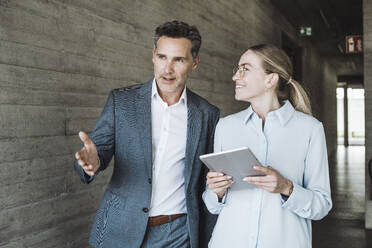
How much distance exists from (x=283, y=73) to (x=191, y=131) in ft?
1.56

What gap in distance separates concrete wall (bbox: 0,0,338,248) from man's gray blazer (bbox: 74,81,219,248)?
75 cm

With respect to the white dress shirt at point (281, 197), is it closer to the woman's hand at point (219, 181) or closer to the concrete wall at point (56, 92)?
the woman's hand at point (219, 181)

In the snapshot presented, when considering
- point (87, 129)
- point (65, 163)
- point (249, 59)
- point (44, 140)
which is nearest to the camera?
point (249, 59)

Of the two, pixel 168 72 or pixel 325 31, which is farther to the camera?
pixel 325 31

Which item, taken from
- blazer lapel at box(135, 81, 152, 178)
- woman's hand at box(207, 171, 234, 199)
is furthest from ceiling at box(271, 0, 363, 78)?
woman's hand at box(207, 171, 234, 199)

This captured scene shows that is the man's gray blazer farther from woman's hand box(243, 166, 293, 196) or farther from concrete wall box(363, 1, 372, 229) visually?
concrete wall box(363, 1, 372, 229)

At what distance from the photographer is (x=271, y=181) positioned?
4.93 ft

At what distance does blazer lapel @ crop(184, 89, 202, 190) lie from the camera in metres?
1.90

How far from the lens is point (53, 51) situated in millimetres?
2699

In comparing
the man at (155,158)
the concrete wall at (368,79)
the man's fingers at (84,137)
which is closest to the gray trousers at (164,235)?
the man at (155,158)

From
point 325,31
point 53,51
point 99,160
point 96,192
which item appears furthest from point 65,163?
point 325,31

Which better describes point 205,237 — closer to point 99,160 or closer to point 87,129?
point 99,160

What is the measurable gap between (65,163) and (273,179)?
1.68m

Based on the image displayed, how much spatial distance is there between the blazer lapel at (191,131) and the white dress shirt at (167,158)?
0.03 meters
